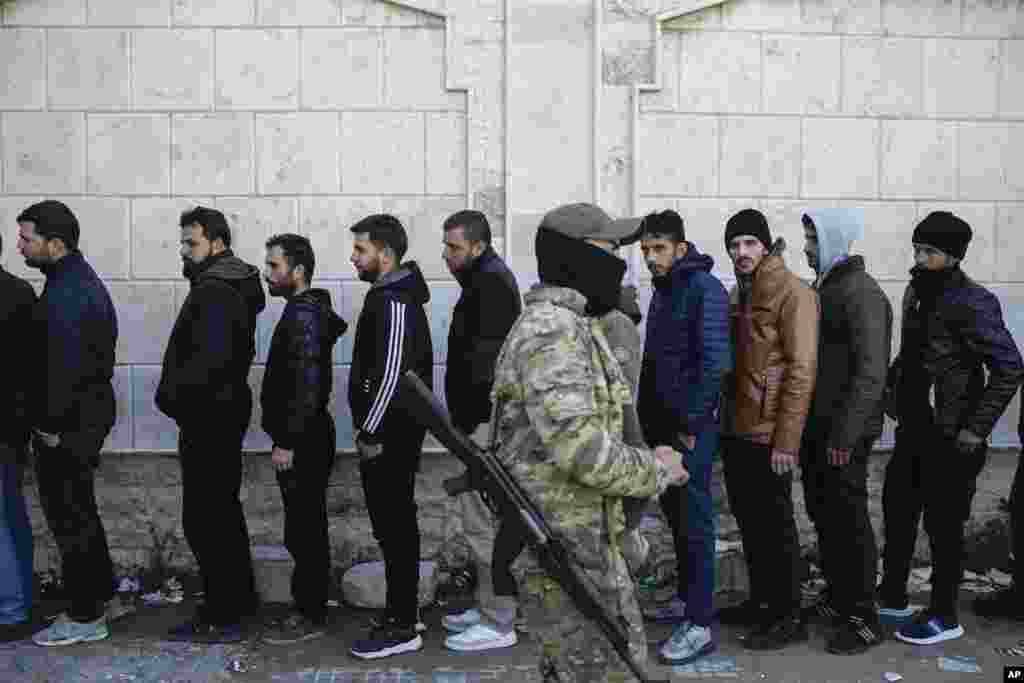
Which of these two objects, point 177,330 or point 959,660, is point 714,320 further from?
point 177,330

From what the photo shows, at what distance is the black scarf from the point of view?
11.5 ft

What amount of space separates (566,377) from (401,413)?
221 cm

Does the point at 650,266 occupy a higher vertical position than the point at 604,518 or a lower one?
higher

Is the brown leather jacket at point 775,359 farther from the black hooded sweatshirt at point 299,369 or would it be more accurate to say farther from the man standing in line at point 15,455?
the man standing in line at point 15,455

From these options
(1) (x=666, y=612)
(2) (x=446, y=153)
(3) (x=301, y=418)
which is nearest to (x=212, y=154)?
(2) (x=446, y=153)

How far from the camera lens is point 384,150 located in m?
6.41

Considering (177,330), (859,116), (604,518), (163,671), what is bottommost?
(163,671)

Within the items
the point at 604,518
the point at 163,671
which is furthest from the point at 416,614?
the point at 604,518

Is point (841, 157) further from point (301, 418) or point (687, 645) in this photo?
point (301, 418)

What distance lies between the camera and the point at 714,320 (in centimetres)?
527

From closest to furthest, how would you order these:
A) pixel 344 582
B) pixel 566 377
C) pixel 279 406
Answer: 1. pixel 566 377
2. pixel 279 406
3. pixel 344 582

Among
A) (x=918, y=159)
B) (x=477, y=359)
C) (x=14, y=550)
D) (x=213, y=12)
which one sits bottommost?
(x=14, y=550)

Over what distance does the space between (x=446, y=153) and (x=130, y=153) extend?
170 cm

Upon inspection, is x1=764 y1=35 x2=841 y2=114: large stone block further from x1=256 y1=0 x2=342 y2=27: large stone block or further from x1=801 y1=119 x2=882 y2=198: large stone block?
x1=256 y1=0 x2=342 y2=27: large stone block
